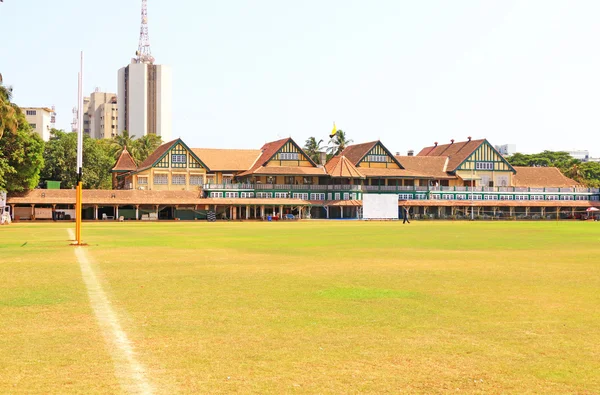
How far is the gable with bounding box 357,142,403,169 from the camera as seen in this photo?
99.5 m

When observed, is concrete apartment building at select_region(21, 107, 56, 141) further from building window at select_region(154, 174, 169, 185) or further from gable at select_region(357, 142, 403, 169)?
gable at select_region(357, 142, 403, 169)

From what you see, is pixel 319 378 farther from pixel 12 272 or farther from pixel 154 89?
pixel 154 89

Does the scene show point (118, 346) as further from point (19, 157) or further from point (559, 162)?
point (559, 162)

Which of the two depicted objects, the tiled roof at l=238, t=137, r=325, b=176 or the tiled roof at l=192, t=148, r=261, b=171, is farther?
the tiled roof at l=192, t=148, r=261, b=171

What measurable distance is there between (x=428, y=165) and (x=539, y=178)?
18989mm

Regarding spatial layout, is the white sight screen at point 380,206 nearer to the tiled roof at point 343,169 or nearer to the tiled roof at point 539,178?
the tiled roof at point 343,169

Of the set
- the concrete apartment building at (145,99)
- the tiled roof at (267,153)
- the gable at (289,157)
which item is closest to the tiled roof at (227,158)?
the tiled roof at (267,153)

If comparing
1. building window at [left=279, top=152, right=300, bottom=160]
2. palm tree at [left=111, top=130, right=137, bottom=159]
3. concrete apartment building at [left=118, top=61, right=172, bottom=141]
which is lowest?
building window at [left=279, top=152, right=300, bottom=160]

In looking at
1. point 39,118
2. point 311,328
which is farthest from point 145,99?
point 311,328

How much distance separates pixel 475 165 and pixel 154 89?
105m

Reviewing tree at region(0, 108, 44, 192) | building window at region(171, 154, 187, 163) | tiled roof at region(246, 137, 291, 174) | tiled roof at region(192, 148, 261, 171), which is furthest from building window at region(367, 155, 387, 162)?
tree at region(0, 108, 44, 192)

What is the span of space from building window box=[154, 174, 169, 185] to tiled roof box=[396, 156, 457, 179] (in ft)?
114

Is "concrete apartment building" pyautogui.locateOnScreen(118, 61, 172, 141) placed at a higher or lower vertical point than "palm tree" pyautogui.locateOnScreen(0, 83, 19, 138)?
higher

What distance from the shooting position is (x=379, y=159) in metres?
100
